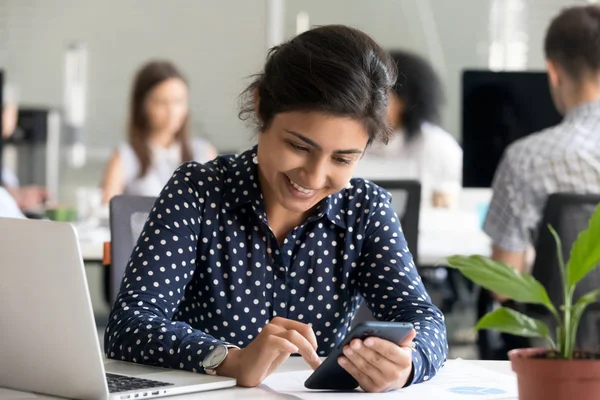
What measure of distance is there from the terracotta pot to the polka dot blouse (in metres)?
0.65

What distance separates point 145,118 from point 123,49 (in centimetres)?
152

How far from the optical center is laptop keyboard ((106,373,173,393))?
1248 mm

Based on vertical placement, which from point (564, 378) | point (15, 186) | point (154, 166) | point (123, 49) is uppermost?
point (123, 49)

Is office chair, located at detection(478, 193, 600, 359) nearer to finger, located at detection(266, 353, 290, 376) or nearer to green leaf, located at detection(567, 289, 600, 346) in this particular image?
finger, located at detection(266, 353, 290, 376)

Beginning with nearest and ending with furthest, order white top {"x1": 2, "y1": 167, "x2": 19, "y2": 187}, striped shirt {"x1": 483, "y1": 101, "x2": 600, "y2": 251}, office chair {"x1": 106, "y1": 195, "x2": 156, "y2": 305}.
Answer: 1. office chair {"x1": 106, "y1": 195, "x2": 156, "y2": 305}
2. striped shirt {"x1": 483, "y1": 101, "x2": 600, "y2": 251}
3. white top {"x1": 2, "y1": 167, "x2": 19, "y2": 187}

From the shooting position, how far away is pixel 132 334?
152 centimetres

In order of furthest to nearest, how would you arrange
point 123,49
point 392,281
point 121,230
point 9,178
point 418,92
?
point 123,49 → point 9,178 → point 418,92 → point 121,230 → point 392,281

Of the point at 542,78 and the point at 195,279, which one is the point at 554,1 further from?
the point at 195,279

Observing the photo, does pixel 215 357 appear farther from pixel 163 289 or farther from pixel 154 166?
pixel 154 166

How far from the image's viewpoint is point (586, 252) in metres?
0.95

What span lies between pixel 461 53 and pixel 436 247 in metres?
2.86

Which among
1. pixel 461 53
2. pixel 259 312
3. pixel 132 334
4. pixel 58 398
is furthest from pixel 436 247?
pixel 461 53

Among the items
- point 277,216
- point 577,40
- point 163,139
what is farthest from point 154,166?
point 277,216

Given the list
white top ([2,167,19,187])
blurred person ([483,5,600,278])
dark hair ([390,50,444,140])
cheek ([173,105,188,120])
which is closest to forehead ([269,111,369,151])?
blurred person ([483,5,600,278])
